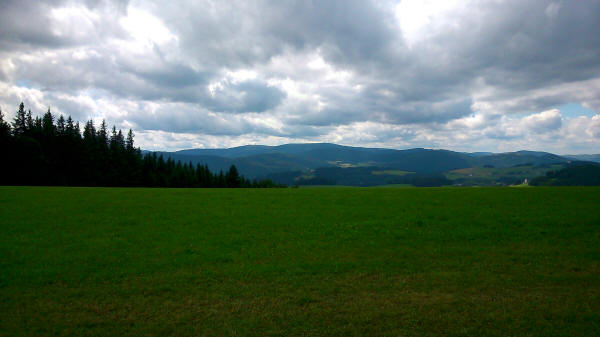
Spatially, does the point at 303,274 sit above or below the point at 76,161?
below

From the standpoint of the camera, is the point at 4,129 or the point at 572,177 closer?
the point at 4,129

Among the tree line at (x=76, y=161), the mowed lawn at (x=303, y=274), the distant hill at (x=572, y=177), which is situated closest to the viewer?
the mowed lawn at (x=303, y=274)

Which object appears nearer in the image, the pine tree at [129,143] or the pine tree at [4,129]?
the pine tree at [4,129]

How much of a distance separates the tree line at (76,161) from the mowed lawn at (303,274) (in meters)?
53.6

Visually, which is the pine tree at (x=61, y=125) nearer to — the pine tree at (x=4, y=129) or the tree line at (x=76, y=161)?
the tree line at (x=76, y=161)

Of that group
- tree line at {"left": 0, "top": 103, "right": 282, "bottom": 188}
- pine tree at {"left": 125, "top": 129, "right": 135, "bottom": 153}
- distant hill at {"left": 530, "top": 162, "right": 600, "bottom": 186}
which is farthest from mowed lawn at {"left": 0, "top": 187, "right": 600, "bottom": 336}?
distant hill at {"left": 530, "top": 162, "right": 600, "bottom": 186}

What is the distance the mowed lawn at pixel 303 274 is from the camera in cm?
741

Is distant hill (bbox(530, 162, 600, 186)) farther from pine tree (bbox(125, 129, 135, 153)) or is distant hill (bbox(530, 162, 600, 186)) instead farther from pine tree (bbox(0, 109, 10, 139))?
pine tree (bbox(0, 109, 10, 139))

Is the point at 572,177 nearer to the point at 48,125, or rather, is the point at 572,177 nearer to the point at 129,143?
the point at 129,143

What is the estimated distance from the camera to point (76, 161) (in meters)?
69.6

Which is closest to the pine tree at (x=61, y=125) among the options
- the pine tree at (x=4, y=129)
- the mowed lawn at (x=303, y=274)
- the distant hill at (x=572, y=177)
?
the pine tree at (x=4, y=129)

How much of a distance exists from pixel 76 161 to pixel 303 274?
77.6 meters

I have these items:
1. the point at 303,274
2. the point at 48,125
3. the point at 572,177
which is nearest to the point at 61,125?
the point at 48,125

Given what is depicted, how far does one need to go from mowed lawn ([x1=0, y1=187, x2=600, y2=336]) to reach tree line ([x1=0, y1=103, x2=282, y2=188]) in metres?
53.6
